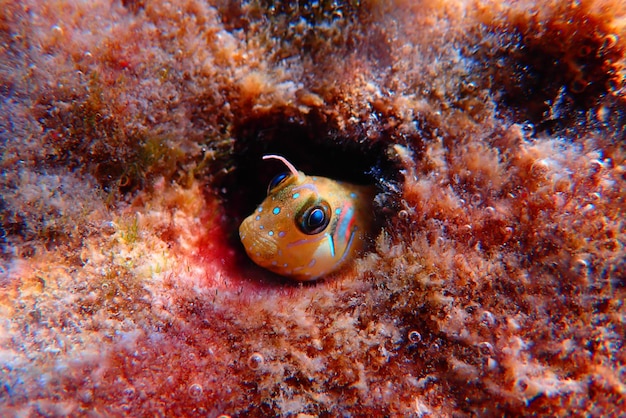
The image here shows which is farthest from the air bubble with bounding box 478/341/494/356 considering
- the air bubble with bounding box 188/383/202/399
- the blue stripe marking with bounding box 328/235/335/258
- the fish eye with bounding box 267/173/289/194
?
the fish eye with bounding box 267/173/289/194

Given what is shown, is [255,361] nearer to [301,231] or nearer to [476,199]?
[301,231]

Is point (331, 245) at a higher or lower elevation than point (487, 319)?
lower

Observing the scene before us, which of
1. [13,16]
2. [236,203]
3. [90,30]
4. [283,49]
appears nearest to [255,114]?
[283,49]

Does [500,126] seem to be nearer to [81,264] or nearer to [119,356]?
[119,356]

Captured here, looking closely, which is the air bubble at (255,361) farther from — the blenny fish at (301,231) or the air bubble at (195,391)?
the blenny fish at (301,231)

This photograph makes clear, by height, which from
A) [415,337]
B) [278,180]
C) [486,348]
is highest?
[278,180]

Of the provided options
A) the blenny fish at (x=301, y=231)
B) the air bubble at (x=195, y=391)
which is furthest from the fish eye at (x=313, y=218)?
the air bubble at (x=195, y=391)

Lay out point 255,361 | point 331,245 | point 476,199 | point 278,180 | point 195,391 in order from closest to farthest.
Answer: point 195,391
point 255,361
point 476,199
point 331,245
point 278,180

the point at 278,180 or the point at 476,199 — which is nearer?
the point at 476,199

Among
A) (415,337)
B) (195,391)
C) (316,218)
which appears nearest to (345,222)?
(316,218)
